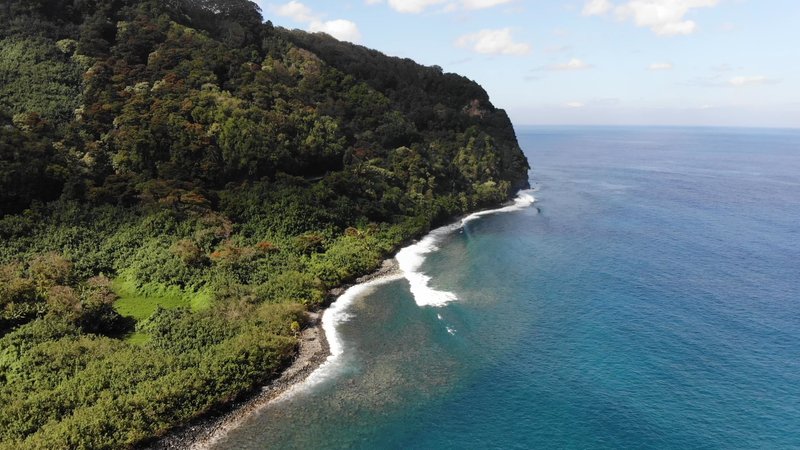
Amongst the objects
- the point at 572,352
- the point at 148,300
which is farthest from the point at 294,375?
the point at 572,352


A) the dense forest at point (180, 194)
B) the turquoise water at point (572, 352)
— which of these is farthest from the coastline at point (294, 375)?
the turquoise water at point (572, 352)

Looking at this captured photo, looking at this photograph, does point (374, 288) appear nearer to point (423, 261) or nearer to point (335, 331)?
point (335, 331)

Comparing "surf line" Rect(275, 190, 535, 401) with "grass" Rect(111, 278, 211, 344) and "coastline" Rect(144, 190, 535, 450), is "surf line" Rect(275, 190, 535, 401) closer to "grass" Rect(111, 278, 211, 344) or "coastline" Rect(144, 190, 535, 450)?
"coastline" Rect(144, 190, 535, 450)


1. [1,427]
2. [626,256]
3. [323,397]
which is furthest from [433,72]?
[1,427]

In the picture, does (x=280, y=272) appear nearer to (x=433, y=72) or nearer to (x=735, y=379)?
(x=735, y=379)

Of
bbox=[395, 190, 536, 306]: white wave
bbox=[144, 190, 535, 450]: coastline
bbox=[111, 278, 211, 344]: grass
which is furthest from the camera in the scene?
bbox=[395, 190, 536, 306]: white wave

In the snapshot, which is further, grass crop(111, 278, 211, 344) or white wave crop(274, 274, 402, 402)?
grass crop(111, 278, 211, 344)

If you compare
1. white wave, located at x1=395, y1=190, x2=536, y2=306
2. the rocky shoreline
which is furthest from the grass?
white wave, located at x1=395, y1=190, x2=536, y2=306
